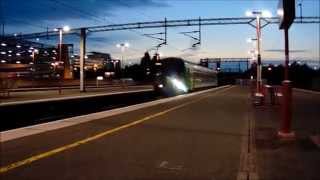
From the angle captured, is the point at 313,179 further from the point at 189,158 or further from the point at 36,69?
the point at 36,69

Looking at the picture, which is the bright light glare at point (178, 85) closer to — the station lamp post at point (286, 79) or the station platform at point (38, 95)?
the station platform at point (38, 95)

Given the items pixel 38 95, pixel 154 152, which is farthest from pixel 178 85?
pixel 154 152

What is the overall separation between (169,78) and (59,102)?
27.7 meters

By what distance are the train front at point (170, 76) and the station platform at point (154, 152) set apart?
38695 mm

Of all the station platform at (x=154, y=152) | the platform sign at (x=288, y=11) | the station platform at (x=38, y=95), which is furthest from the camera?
the station platform at (x=38, y=95)

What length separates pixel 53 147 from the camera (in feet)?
41.5

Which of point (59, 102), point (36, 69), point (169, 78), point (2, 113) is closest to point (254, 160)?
point (2, 113)

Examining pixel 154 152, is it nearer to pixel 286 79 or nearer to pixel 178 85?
pixel 286 79

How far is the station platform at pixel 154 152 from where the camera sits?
9.70m

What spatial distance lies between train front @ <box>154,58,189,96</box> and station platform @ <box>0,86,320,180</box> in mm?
38695

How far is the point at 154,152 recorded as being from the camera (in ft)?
40.1

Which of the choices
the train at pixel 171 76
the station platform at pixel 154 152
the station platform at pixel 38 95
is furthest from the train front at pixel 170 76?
the station platform at pixel 154 152

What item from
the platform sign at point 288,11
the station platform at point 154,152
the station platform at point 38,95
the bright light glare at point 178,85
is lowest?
the station platform at point 154,152

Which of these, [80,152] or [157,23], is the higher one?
[157,23]
